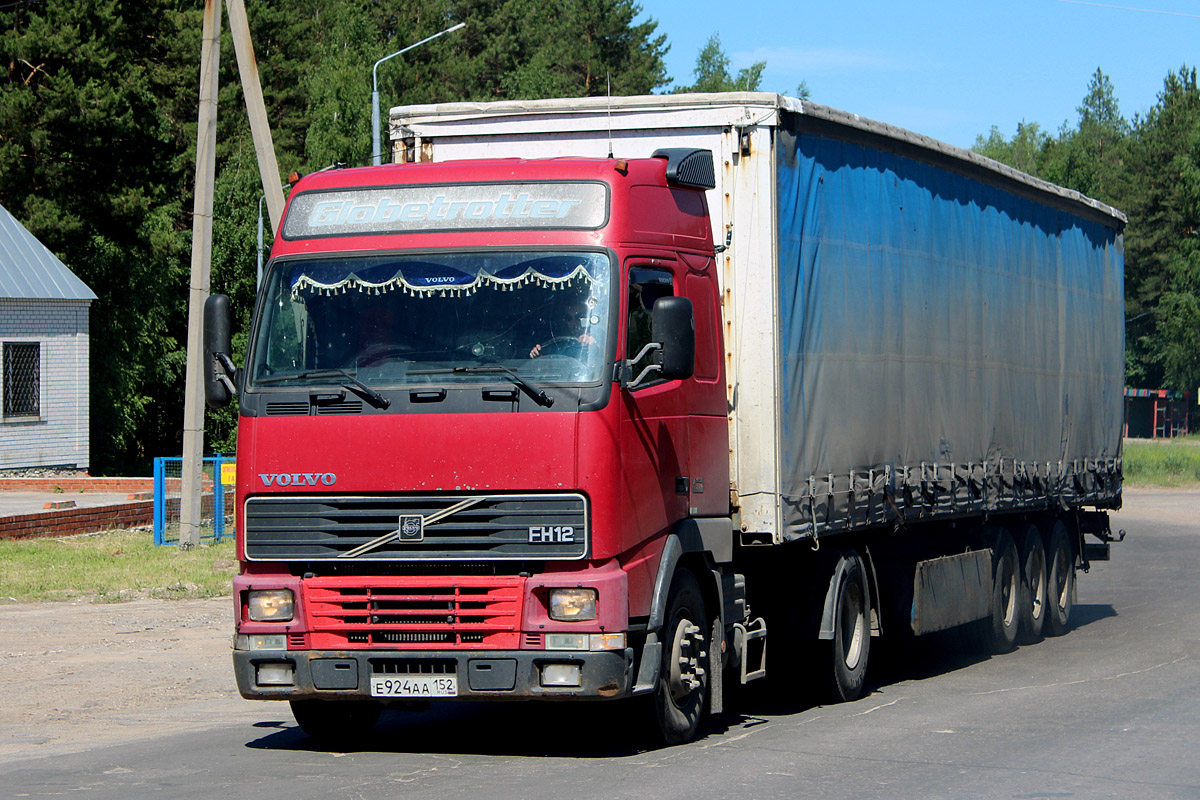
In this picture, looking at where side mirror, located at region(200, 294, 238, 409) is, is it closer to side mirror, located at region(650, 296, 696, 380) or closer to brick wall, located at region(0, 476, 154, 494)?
side mirror, located at region(650, 296, 696, 380)

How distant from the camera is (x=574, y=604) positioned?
8125 mm

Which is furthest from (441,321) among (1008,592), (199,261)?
(199,261)

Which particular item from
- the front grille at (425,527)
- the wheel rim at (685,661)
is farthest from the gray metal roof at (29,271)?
the wheel rim at (685,661)

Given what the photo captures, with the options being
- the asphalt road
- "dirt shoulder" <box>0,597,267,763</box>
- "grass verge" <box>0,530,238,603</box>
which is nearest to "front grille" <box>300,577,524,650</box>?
the asphalt road

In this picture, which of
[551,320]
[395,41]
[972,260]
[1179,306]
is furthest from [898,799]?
[1179,306]

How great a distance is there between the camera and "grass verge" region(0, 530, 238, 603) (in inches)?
681

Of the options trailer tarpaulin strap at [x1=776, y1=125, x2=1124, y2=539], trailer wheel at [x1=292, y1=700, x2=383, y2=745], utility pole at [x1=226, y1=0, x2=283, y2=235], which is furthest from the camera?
utility pole at [x1=226, y1=0, x2=283, y2=235]

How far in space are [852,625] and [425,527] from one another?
4.38 meters

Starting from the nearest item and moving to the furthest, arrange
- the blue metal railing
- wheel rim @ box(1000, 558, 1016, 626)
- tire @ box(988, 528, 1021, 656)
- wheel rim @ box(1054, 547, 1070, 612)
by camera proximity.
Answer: tire @ box(988, 528, 1021, 656) < wheel rim @ box(1000, 558, 1016, 626) < wheel rim @ box(1054, 547, 1070, 612) < the blue metal railing

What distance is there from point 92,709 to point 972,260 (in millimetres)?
7915

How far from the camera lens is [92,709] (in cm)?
1095

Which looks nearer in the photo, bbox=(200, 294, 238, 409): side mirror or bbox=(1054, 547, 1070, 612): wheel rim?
bbox=(200, 294, 238, 409): side mirror

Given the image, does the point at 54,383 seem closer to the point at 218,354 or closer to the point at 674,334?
the point at 218,354

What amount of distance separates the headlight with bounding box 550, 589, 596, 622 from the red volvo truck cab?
1cm
